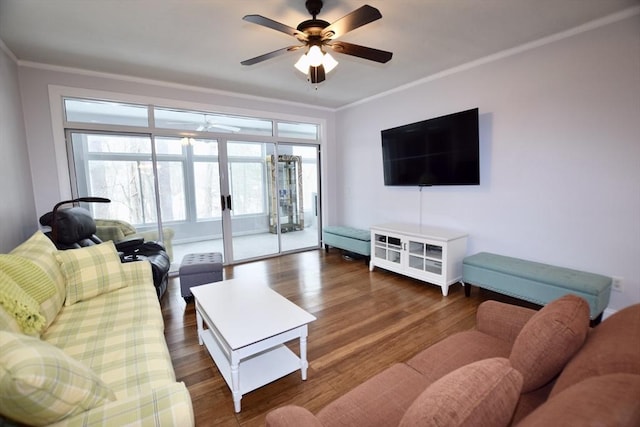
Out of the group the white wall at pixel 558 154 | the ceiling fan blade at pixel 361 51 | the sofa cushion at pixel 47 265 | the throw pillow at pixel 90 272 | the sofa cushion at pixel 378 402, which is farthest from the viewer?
the white wall at pixel 558 154

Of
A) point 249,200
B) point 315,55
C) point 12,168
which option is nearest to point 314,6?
point 315,55

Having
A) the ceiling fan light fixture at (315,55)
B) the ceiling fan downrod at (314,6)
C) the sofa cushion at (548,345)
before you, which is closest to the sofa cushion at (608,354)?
the sofa cushion at (548,345)

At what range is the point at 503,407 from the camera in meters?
0.68

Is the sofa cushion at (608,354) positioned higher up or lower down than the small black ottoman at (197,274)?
higher up

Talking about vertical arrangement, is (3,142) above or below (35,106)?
below

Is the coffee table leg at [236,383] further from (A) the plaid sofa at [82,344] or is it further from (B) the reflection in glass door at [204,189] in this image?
(B) the reflection in glass door at [204,189]

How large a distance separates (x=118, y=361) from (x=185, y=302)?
185 centimetres

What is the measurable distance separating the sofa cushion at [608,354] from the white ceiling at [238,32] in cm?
231

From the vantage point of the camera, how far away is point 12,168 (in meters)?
2.67

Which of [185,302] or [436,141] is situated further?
[436,141]

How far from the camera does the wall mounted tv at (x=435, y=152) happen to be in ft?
10.7

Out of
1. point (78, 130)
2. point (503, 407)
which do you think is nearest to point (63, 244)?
point (78, 130)

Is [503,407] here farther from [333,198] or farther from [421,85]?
[333,198]

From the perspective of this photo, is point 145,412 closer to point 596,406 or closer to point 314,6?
point 596,406
